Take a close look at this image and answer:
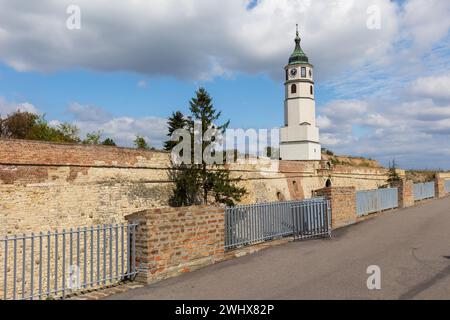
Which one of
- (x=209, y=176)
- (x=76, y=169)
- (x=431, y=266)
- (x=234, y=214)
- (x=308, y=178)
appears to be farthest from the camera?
(x=308, y=178)

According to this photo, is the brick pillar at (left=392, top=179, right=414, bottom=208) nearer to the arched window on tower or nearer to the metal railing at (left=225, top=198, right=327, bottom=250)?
the metal railing at (left=225, top=198, right=327, bottom=250)

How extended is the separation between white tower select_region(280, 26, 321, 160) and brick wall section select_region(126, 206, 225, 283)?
41.5 meters

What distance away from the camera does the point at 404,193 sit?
21562mm

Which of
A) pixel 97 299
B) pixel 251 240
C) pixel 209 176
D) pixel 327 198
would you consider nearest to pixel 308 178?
pixel 209 176

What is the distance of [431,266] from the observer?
791 centimetres

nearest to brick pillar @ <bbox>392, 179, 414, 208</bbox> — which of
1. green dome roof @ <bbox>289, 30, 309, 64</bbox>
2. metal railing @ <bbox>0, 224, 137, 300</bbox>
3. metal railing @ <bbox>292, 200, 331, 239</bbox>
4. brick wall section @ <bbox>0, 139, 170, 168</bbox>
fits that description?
metal railing @ <bbox>292, 200, 331, 239</bbox>

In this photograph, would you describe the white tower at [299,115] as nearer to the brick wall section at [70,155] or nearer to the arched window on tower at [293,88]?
the arched window on tower at [293,88]

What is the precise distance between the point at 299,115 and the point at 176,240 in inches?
1737

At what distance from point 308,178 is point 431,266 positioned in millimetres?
26162

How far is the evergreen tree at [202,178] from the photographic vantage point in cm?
1978

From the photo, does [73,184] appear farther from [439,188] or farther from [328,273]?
[439,188]

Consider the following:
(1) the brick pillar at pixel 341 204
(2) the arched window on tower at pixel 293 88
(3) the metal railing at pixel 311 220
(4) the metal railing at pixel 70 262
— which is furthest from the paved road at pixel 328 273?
(2) the arched window on tower at pixel 293 88
